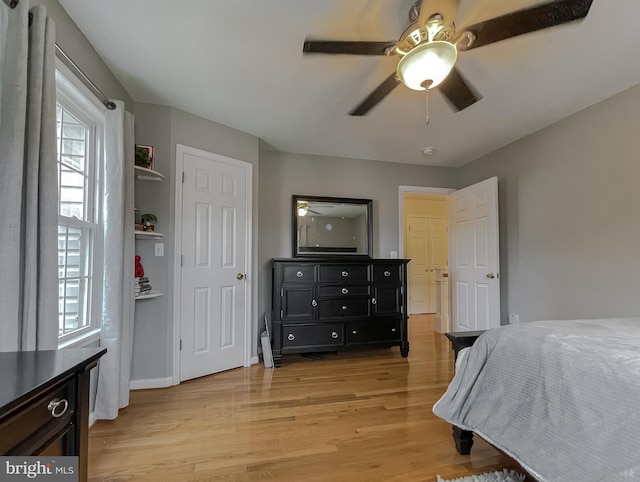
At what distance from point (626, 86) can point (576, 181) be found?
75 cm

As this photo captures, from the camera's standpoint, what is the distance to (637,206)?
224cm

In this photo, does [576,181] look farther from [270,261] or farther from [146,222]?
[146,222]

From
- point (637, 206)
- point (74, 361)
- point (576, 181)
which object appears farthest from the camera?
point (576, 181)

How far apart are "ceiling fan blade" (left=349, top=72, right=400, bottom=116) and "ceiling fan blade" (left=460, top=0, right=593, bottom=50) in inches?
18.0

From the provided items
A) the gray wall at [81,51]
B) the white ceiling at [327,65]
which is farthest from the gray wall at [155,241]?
the gray wall at [81,51]

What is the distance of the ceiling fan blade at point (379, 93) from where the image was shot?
1779mm

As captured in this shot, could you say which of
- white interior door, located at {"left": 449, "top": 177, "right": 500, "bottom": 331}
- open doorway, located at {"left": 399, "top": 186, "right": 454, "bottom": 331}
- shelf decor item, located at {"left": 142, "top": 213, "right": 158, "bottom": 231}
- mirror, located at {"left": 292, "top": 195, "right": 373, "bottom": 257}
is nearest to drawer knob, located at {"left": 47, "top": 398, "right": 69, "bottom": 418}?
shelf decor item, located at {"left": 142, "top": 213, "right": 158, "bottom": 231}

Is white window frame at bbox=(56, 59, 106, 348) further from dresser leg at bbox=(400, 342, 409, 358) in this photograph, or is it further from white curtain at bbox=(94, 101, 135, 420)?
dresser leg at bbox=(400, 342, 409, 358)

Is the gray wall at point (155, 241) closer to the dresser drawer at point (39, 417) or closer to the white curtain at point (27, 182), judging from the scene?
the white curtain at point (27, 182)

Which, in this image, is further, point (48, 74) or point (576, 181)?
point (576, 181)

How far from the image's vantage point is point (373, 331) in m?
3.28

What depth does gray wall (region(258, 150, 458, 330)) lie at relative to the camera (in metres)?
3.55

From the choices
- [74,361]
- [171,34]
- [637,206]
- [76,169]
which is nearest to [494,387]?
[74,361]

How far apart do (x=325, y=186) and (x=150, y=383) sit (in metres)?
2.69
